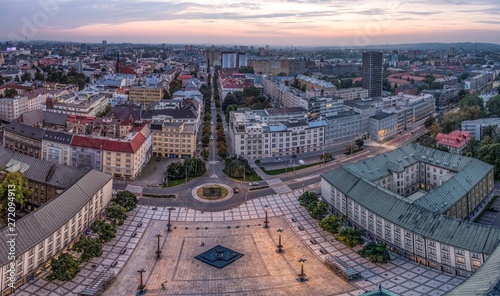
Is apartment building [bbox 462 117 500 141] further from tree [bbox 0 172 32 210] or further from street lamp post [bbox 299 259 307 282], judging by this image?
tree [bbox 0 172 32 210]

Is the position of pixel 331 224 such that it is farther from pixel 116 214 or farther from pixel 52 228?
pixel 52 228

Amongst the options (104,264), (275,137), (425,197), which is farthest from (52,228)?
(275,137)

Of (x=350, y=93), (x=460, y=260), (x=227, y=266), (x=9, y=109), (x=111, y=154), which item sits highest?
(x=350, y=93)

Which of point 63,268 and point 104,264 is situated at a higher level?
point 63,268

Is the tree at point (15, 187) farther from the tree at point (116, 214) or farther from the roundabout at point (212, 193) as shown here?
the roundabout at point (212, 193)

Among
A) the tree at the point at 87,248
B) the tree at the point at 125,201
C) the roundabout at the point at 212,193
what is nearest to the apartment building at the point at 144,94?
the roundabout at the point at 212,193

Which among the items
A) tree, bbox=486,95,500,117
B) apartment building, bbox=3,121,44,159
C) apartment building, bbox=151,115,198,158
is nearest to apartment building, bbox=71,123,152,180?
apartment building, bbox=3,121,44,159

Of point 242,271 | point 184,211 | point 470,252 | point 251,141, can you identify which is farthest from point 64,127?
point 470,252
